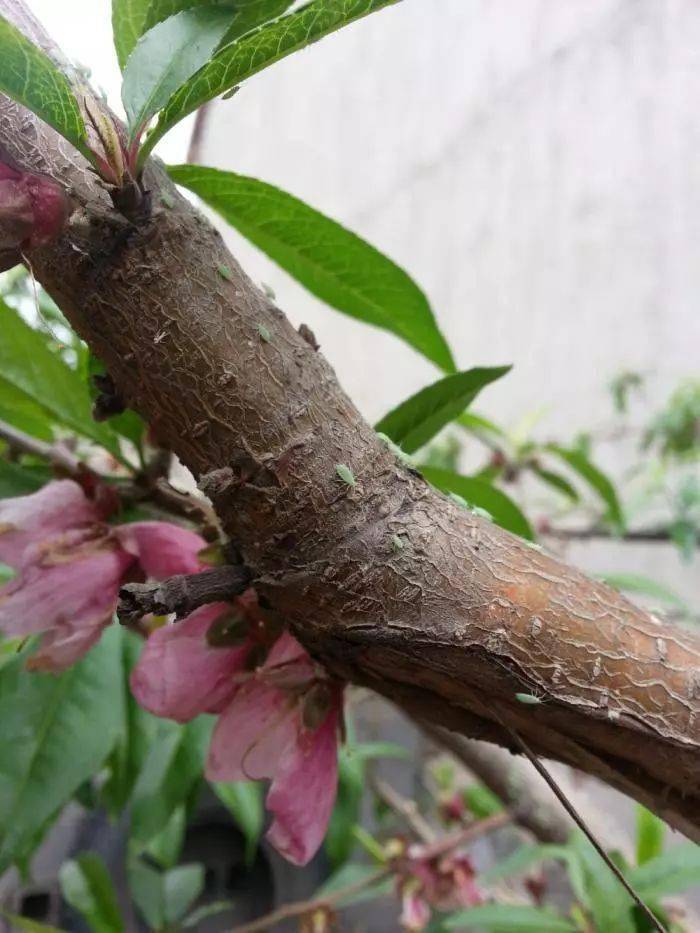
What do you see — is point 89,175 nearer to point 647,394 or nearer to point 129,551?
point 129,551

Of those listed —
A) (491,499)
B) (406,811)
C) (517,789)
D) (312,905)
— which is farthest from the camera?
(406,811)

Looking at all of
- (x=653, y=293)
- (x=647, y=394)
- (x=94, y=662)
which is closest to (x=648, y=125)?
(x=653, y=293)

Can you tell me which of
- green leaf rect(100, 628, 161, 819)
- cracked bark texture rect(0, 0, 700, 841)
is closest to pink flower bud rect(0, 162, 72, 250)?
cracked bark texture rect(0, 0, 700, 841)

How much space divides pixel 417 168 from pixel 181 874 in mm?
1925

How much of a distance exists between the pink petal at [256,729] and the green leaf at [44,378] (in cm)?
15

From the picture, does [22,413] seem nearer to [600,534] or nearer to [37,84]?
[37,84]

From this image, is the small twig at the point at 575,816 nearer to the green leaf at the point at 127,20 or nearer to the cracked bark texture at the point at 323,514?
the cracked bark texture at the point at 323,514

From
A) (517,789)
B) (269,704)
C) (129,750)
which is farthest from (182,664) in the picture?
(517,789)

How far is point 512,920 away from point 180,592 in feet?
1.88

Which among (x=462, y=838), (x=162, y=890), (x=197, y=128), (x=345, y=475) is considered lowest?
(x=162, y=890)

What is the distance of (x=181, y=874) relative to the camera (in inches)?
34.4

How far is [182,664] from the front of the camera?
0.91ft

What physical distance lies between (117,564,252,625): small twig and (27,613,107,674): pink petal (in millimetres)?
95

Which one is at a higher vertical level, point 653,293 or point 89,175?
point 653,293
